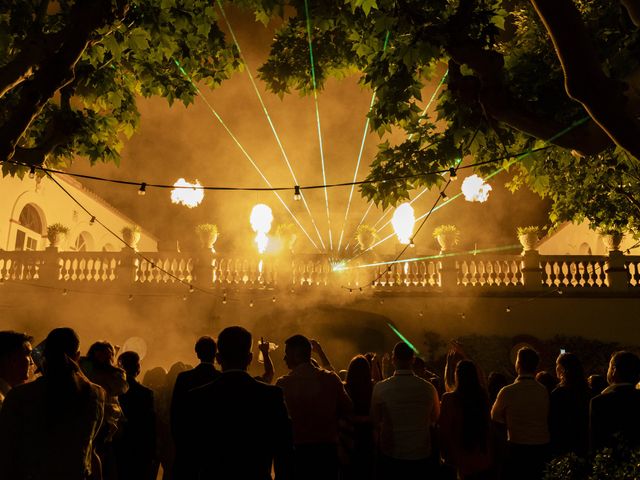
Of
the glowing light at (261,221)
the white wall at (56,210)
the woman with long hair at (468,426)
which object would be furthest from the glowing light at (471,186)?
the white wall at (56,210)

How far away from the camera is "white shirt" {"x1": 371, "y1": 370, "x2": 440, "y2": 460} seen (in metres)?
4.87

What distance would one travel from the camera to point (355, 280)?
16.4 metres

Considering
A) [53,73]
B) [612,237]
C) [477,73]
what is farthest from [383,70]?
[612,237]

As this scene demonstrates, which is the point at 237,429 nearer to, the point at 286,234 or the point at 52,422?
the point at 52,422

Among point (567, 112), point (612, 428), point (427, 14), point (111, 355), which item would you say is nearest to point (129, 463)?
point (111, 355)

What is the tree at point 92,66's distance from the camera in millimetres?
6098

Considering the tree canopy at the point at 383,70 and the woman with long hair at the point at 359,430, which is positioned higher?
the tree canopy at the point at 383,70

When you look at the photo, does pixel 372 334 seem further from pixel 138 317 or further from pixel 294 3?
pixel 294 3

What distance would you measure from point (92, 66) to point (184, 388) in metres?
5.69

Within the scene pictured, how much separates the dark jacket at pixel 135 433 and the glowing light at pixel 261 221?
12.6 metres

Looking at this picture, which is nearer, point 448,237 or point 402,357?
point 402,357

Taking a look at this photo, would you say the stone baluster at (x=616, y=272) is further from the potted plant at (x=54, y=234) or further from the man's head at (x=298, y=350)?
the potted plant at (x=54, y=234)

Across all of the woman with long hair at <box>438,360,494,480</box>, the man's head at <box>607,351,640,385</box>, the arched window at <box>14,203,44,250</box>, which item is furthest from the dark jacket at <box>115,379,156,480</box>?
the arched window at <box>14,203,44,250</box>

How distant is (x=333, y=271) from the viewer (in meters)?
16.6
